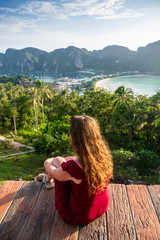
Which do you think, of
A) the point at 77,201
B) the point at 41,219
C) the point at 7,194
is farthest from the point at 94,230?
the point at 7,194

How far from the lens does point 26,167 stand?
1588 centimetres

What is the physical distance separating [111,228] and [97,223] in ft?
0.49

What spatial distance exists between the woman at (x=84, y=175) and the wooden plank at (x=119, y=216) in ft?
0.50

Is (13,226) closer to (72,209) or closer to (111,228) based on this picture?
(72,209)

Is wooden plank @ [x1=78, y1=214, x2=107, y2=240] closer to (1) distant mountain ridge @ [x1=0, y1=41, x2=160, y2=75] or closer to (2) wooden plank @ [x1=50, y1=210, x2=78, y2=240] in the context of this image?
(2) wooden plank @ [x1=50, y1=210, x2=78, y2=240]

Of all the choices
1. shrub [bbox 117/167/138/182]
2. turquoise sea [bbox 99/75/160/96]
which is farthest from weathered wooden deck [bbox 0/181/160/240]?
turquoise sea [bbox 99/75/160/96]

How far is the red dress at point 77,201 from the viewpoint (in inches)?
66.3

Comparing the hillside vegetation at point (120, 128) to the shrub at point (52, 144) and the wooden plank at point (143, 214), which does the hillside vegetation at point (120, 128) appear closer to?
the shrub at point (52, 144)

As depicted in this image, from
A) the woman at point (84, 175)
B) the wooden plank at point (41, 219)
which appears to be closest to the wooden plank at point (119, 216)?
the woman at point (84, 175)

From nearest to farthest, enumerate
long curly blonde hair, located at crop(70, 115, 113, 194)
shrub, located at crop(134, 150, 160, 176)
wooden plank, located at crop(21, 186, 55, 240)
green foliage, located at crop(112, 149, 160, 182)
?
1. long curly blonde hair, located at crop(70, 115, 113, 194)
2. wooden plank, located at crop(21, 186, 55, 240)
3. green foliage, located at crop(112, 149, 160, 182)
4. shrub, located at crop(134, 150, 160, 176)

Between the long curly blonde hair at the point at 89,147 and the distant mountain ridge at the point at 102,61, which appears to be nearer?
the long curly blonde hair at the point at 89,147

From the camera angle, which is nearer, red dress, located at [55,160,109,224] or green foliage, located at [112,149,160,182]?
red dress, located at [55,160,109,224]

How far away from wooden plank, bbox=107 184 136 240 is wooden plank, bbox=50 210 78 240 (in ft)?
1.16

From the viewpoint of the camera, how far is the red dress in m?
1.68
